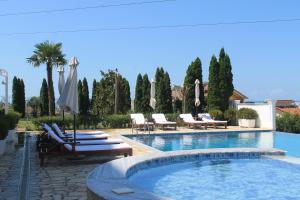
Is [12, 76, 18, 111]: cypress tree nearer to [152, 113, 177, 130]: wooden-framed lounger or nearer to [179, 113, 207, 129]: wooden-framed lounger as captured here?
[152, 113, 177, 130]: wooden-framed lounger

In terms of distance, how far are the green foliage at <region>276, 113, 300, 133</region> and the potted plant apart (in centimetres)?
137

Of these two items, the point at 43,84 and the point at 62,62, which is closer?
the point at 62,62

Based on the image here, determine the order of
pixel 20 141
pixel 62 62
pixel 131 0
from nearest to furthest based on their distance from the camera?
pixel 20 141 → pixel 131 0 → pixel 62 62

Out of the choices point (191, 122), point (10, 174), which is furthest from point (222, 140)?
point (10, 174)

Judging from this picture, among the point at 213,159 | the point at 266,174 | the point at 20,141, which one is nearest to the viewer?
the point at 266,174

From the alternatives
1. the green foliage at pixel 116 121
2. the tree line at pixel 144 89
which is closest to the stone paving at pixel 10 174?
the green foliage at pixel 116 121

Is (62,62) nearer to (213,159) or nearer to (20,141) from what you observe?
(20,141)

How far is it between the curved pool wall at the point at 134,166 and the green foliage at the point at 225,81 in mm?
13888

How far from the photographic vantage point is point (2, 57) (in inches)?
701

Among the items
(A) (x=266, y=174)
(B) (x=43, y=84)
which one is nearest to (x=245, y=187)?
(A) (x=266, y=174)

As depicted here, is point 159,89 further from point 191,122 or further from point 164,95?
point 191,122

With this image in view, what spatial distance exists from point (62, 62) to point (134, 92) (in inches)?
285

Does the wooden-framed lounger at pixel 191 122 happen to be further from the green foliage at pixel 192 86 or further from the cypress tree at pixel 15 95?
the cypress tree at pixel 15 95

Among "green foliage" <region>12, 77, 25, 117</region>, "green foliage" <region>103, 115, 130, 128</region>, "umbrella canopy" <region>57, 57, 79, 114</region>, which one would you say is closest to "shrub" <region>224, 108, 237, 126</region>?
"green foliage" <region>103, 115, 130, 128</region>
